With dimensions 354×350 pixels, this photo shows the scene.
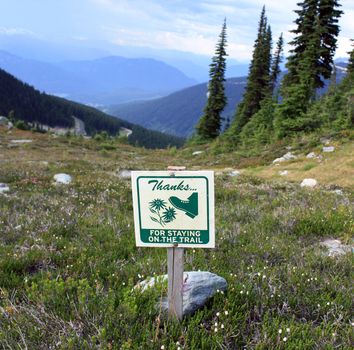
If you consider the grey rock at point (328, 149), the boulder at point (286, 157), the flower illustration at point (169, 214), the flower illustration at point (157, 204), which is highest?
the flower illustration at point (157, 204)

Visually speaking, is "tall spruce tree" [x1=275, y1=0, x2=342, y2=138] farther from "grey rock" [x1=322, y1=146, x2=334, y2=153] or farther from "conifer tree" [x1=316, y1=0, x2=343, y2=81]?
"grey rock" [x1=322, y1=146, x2=334, y2=153]

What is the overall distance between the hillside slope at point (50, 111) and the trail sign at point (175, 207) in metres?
159

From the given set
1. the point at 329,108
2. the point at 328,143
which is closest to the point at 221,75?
the point at 329,108

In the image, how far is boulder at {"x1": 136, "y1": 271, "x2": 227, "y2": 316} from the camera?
11.1 feet

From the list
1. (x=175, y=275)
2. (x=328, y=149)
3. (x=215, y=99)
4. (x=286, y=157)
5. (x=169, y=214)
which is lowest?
(x=286, y=157)

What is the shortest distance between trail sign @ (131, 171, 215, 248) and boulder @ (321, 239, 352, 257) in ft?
10.3

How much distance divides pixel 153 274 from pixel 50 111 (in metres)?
A: 184

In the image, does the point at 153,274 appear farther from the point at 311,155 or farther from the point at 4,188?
the point at 311,155

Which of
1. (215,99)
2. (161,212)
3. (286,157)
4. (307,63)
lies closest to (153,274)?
(161,212)

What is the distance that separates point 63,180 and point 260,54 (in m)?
44.2

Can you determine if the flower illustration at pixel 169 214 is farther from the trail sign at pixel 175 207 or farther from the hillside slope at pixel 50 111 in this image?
the hillside slope at pixel 50 111

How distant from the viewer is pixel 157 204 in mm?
3018

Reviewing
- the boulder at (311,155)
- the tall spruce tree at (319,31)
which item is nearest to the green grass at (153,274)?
the boulder at (311,155)

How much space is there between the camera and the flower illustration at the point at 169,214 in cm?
300
